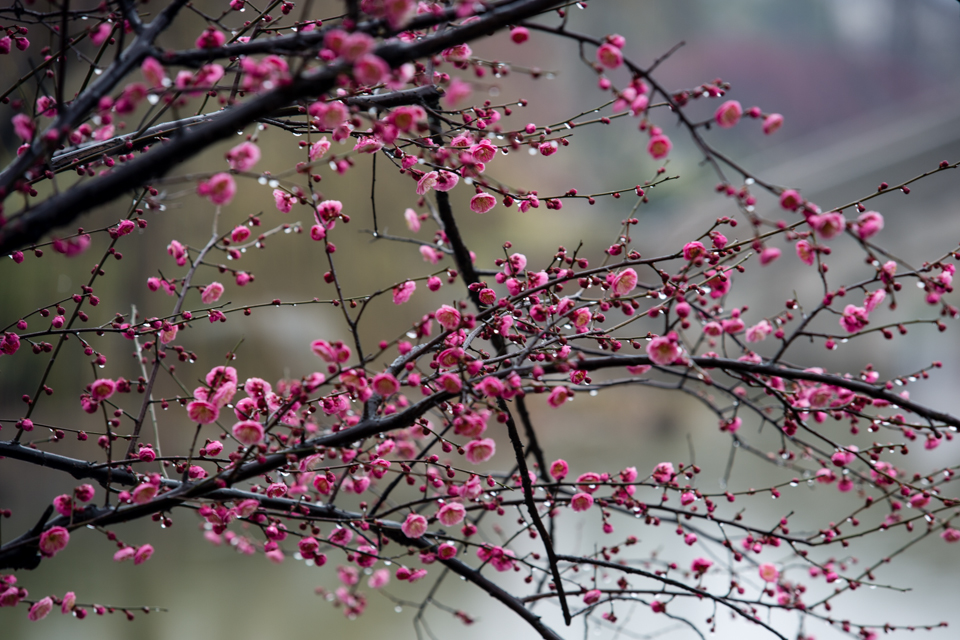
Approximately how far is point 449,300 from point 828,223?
2494mm

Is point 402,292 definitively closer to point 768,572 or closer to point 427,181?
point 427,181

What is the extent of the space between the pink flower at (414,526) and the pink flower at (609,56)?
0.41m

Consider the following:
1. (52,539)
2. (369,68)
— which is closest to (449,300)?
(52,539)

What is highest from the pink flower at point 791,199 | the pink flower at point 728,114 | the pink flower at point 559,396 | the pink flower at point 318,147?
the pink flower at point 318,147

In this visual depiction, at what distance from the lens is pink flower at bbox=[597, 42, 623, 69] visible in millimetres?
417

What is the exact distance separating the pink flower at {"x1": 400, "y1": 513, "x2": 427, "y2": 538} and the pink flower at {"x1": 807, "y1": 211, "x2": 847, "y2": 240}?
40 cm

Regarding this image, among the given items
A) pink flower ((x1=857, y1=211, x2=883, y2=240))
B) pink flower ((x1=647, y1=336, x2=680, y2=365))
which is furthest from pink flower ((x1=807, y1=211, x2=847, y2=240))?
pink flower ((x1=647, y1=336, x2=680, y2=365))

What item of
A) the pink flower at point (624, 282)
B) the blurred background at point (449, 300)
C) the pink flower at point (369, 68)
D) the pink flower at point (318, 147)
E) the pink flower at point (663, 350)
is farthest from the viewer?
the blurred background at point (449, 300)

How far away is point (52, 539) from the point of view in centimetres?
49

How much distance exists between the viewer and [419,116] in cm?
→ 45

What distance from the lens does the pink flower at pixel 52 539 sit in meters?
0.49

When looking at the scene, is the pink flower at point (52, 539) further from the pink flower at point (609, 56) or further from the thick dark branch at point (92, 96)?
the pink flower at point (609, 56)

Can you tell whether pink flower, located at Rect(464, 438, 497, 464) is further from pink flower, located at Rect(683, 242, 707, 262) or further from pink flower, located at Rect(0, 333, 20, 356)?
pink flower, located at Rect(0, 333, 20, 356)

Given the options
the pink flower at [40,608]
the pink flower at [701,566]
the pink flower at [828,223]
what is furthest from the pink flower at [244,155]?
the pink flower at [701,566]
